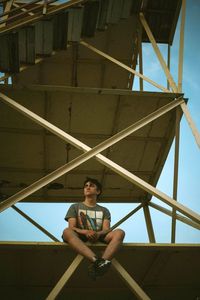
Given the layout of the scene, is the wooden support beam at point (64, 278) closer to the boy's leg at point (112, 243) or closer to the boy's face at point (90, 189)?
the boy's leg at point (112, 243)

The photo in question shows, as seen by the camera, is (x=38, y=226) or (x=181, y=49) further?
(x=38, y=226)

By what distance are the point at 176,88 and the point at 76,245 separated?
4.28m

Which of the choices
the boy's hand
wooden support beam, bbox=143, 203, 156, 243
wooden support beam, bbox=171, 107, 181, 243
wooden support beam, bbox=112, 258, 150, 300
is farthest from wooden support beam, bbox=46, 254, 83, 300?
wooden support beam, bbox=143, 203, 156, 243

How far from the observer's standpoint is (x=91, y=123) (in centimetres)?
769

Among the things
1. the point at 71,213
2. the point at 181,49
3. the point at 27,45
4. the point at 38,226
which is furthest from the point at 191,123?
the point at 38,226

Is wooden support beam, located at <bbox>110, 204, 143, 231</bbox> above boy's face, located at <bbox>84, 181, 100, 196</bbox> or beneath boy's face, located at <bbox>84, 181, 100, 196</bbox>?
above

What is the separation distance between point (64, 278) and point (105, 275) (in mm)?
1191

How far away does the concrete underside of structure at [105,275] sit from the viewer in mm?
4973

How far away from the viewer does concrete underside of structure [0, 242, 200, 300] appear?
16.3 feet

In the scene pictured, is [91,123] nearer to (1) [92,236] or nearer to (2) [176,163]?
(2) [176,163]

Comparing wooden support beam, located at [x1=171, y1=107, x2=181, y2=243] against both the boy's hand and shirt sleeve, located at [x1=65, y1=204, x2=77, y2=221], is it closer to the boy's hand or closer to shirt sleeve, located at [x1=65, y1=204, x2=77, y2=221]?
shirt sleeve, located at [x1=65, y1=204, x2=77, y2=221]

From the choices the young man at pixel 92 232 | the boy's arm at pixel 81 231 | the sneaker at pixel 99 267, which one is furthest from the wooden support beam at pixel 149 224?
the sneaker at pixel 99 267

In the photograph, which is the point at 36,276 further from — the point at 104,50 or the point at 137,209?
the point at 104,50

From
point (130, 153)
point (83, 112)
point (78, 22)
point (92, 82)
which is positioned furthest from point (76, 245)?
point (92, 82)
